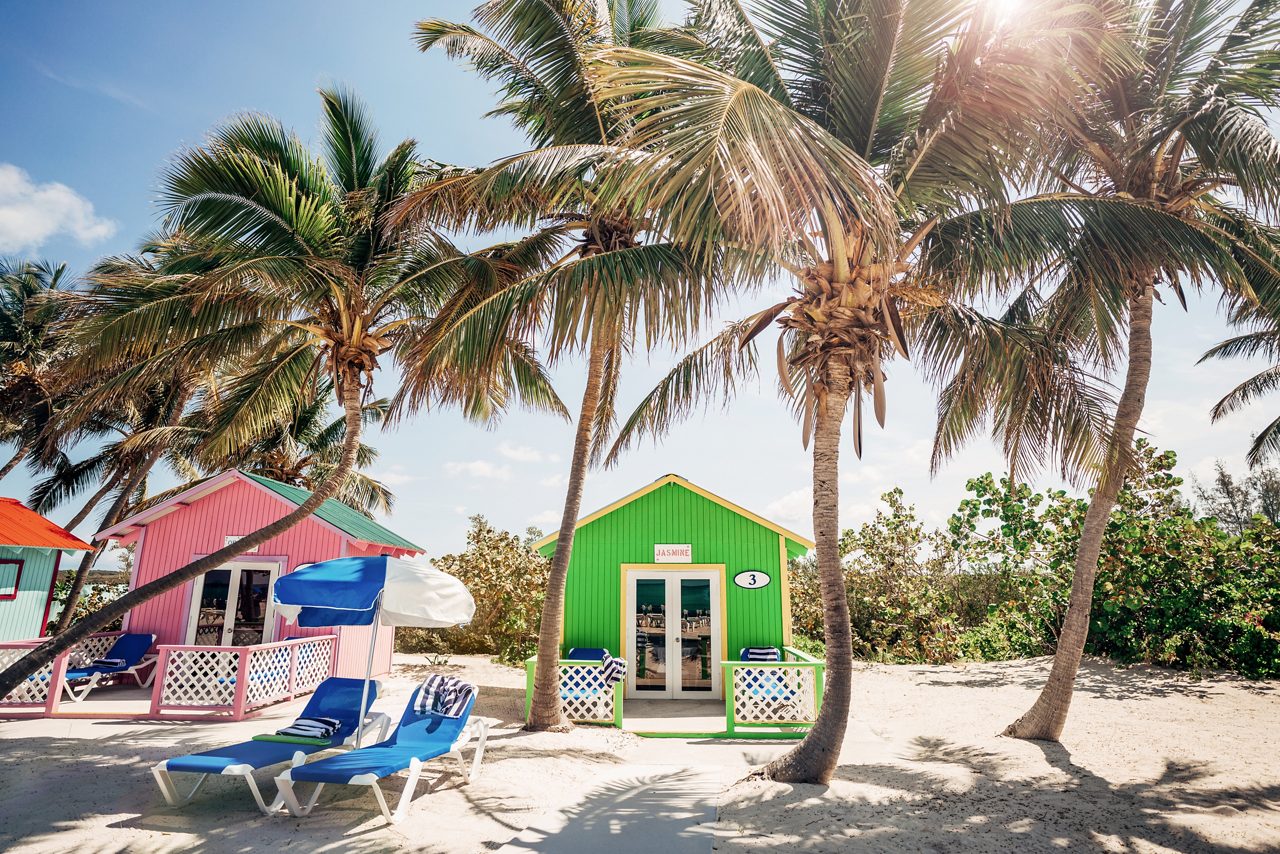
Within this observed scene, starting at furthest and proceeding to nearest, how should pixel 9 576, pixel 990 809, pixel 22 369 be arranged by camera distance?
1. pixel 22 369
2. pixel 9 576
3. pixel 990 809

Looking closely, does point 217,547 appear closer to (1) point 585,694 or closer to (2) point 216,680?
(2) point 216,680

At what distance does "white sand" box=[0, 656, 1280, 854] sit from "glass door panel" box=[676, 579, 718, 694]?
9.31ft

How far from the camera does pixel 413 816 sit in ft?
18.3

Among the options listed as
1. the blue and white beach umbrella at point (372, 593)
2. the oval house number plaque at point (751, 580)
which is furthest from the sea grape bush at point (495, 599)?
the blue and white beach umbrella at point (372, 593)

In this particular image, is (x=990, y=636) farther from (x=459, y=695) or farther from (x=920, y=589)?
(x=459, y=695)

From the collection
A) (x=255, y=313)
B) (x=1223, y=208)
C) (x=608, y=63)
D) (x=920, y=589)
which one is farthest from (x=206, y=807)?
(x=920, y=589)

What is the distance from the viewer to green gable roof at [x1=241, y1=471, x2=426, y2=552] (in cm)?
1266

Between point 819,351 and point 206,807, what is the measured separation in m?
6.86

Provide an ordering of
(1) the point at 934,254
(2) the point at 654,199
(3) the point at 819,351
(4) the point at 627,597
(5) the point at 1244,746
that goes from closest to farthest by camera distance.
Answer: (2) the point at 654,199, (3) the point at 819,351, (1) the point at 934,254, (5) the point at 1244,746, (4) the point at 627,597

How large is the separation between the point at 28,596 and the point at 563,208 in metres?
13.8

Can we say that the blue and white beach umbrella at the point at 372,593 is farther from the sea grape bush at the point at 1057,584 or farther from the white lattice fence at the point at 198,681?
the sea grape bush at the point at 1057,584

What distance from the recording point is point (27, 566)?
44.4 feet

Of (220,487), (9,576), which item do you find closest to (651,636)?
(220,487)

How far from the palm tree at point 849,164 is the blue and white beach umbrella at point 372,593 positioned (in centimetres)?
358
